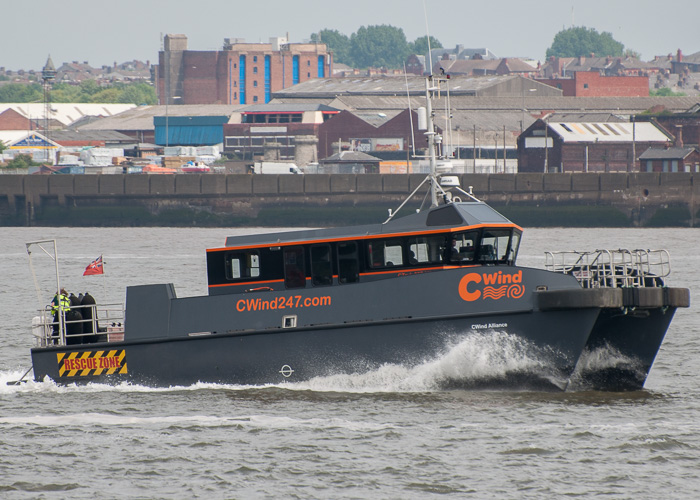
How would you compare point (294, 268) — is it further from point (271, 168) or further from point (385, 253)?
point (271, 168)

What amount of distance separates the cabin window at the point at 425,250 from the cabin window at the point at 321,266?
131cm

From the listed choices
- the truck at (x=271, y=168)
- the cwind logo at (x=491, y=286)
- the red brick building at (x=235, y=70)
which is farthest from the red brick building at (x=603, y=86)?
the cwind logo at (x=491, y=286)

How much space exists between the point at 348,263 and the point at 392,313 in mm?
1202

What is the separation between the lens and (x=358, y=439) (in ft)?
48.9

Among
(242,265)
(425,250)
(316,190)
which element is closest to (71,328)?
(242,265)

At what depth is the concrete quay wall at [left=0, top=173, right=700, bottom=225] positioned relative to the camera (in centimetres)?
6350

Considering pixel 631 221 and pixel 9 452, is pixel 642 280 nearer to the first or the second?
pixel 9 452

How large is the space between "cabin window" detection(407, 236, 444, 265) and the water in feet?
5.07

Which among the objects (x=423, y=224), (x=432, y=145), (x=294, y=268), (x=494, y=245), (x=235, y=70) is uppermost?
(x=235, y=70)

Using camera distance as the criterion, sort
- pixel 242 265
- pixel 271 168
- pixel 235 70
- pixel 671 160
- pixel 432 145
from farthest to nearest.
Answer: pixel 235 70 → pixel 271 168 → pixel 671 160 → pixel 432 145 → pixel 242 265

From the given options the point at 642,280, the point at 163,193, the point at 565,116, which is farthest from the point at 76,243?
the point at 565,116

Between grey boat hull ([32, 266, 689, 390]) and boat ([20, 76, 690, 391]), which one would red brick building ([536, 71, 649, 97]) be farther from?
grey boat hull ([32, 266, 689, 390])

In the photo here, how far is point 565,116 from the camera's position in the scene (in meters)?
87.7

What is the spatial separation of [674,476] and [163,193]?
5809cm
